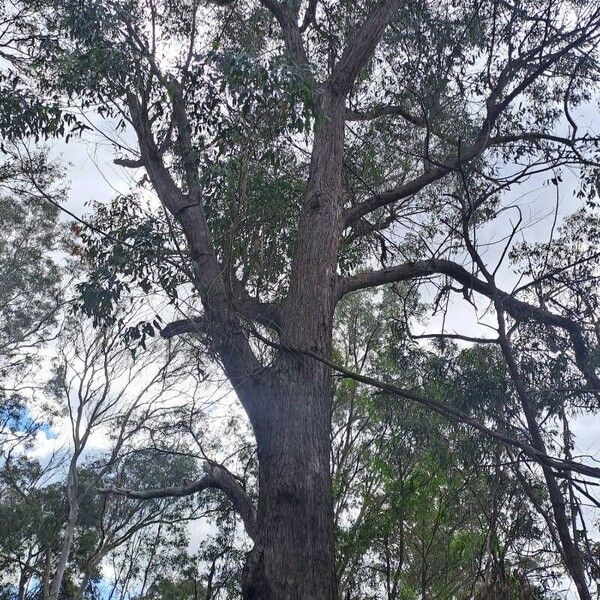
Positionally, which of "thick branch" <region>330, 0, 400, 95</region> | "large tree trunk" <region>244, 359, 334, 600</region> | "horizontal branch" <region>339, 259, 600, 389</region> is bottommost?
"large tree trunk" <region>244, 359, 334, 600</region>

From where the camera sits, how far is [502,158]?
6.55m

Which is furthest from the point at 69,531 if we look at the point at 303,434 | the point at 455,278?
the point at 303,434

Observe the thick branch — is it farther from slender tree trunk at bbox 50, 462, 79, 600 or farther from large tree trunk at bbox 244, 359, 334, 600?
slender tree trunk at bbox 50, 462, 79, 600

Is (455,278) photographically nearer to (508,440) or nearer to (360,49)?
(360,49)

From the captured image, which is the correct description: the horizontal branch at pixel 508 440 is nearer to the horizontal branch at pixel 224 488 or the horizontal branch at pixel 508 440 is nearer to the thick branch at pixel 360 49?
the horizontal branch at pixel 224 488

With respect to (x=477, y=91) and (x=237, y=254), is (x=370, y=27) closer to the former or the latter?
(x=477, y=91)

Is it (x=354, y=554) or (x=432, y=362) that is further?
(x=354, y=554)

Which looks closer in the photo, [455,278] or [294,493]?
[294,493]

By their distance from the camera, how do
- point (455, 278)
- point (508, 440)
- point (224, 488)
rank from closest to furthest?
1. point (508, 440)
2. point (224, 488)
3. point (455, 278)

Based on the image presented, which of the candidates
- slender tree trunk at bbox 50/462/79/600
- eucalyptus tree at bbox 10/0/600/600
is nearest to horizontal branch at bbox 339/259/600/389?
eucalyptus tree at bbox 10/0/600/600

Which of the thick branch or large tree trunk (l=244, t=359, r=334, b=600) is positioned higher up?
the thick branch

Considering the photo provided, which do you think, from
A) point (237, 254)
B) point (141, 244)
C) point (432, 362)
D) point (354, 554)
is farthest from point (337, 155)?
point (354, 554)

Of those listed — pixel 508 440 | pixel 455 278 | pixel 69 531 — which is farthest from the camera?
pixel 69 531

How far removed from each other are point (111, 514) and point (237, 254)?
11680 mm
